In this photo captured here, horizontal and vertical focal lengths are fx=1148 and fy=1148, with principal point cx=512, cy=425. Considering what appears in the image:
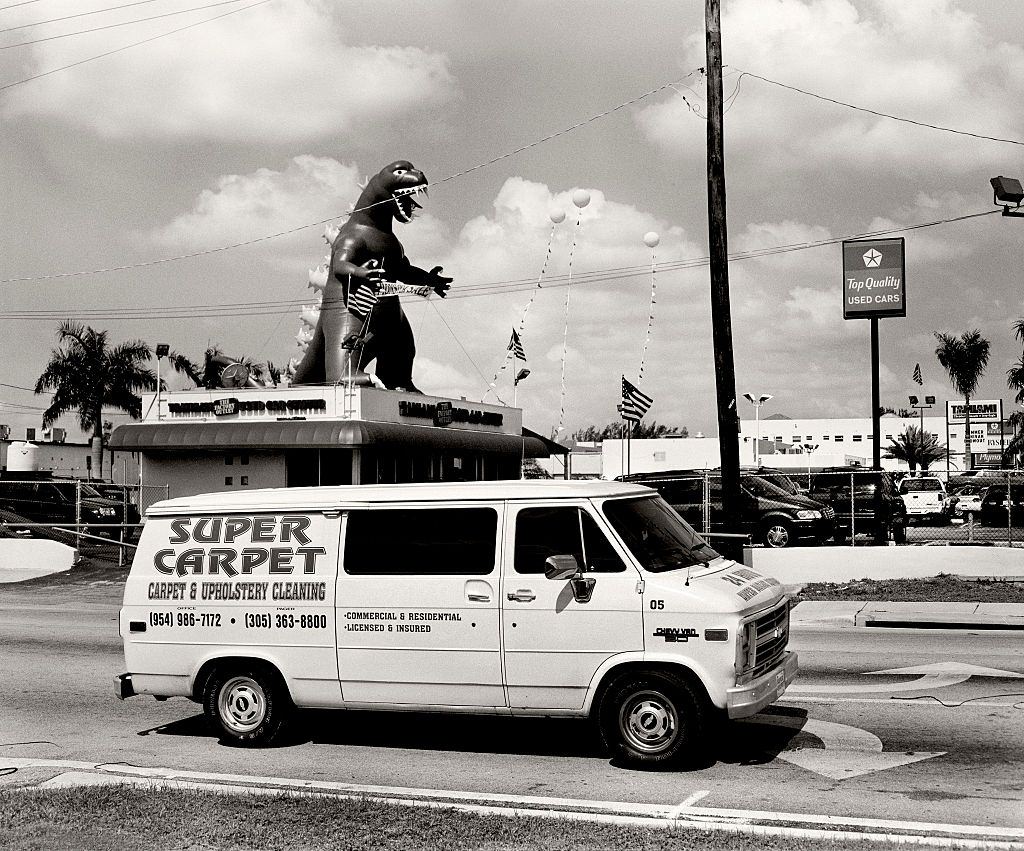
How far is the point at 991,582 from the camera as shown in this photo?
19859mm

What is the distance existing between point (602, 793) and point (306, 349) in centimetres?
2843

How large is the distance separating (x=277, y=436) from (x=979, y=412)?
88.3m

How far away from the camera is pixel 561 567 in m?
7.96

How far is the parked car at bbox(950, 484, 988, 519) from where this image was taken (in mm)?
40669

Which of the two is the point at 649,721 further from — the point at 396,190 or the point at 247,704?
the point at 396,190

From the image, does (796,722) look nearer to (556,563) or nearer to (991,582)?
(556,563)

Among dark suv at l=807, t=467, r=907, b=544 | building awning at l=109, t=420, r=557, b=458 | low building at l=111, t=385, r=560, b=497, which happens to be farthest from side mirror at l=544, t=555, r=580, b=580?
low building at l=111, t=385, r=560, b=497

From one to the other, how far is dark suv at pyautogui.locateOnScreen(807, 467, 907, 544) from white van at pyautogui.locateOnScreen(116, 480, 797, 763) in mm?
15257

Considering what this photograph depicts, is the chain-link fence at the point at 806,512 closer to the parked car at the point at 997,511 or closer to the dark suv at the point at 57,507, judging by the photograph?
the parked car at the point at 997,511

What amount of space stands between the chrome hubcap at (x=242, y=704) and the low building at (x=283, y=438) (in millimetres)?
18422

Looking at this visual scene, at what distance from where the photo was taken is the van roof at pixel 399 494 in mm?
8469

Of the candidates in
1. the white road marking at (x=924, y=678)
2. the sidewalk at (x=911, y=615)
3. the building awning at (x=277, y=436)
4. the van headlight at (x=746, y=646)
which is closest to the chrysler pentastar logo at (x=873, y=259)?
the building awning at (x=277, y=436)

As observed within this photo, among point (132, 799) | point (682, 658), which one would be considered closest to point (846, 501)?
point (682, 658)

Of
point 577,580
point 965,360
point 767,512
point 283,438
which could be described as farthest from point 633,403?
point 965,360
